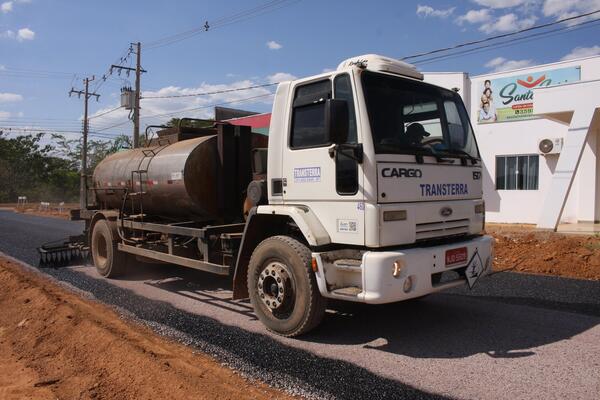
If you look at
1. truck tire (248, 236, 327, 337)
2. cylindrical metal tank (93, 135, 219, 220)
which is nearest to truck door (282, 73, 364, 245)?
truck tire (248, 236, 327, 337)

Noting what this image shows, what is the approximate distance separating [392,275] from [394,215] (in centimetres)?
57

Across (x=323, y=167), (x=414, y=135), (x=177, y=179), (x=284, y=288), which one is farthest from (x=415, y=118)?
(x=177, y=179)

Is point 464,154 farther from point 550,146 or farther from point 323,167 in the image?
point 550,146

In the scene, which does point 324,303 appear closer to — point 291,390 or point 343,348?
point 343,348

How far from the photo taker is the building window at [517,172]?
1717cm

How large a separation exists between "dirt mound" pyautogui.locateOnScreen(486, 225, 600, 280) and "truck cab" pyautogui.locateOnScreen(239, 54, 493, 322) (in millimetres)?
4284

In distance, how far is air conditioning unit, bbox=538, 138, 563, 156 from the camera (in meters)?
16.3

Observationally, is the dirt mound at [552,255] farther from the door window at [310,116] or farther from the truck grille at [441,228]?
the door window at [310,116]

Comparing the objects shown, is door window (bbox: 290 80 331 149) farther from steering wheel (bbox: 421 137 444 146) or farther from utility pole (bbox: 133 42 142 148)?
utility pole (bbox: 133 42 142 148)

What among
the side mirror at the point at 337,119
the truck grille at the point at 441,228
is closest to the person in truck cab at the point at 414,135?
the side mirror at the point at 337,119

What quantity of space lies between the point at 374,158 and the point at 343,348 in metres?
1.88

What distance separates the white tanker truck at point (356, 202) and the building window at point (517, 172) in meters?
12.9

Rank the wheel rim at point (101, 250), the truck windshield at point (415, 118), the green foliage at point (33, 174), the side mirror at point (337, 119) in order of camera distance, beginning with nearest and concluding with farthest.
Answer: the side mirror at point (337, 119)
the truck windshield at point (415, 118)
the wheel rim at point (101, 250)
the green foliage at point (33, 174)

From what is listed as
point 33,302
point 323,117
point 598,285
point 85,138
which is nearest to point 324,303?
point 323,117
